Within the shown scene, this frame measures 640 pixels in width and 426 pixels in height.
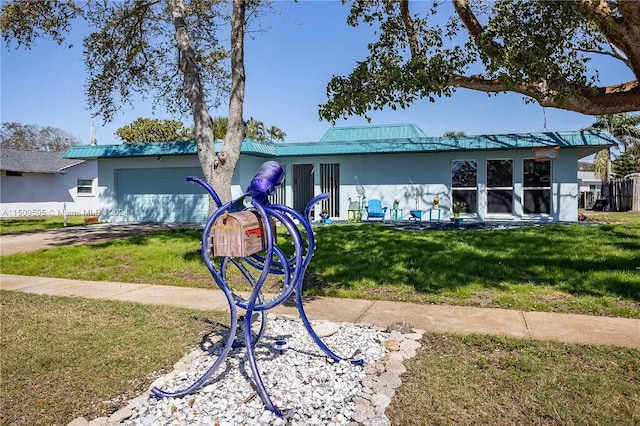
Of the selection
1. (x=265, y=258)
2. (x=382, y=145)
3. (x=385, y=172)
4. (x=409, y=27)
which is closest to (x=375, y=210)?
(x=385, y=172)

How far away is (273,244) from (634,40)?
371 centimetres

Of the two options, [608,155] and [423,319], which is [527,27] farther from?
[608,155]

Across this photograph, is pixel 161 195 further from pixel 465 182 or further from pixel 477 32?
pixel 477 32

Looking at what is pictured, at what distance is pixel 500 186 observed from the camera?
15953 millimetres

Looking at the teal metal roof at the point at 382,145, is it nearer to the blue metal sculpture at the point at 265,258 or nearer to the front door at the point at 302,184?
the front door at the point at 302,184

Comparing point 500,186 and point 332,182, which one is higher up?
point 332,182

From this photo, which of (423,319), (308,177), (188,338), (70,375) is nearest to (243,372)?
(188,338)

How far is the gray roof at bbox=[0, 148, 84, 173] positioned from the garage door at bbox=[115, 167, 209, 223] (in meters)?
8.90

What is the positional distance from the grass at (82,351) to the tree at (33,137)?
57.3 meters

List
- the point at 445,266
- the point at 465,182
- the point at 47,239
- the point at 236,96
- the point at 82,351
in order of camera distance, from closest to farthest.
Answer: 1. the point at 82,351
2. the point at 445,266
3. the point at 236,96
4. the point at 47,239
5. the point at 465,182

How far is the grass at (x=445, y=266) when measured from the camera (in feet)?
20.1

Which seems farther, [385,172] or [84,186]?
[84,186]

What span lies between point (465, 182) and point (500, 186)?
3.81ft

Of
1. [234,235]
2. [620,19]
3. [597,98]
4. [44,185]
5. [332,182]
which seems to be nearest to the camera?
[234,235]
